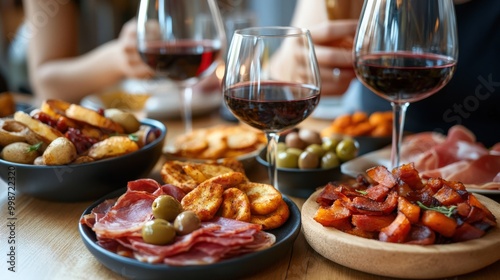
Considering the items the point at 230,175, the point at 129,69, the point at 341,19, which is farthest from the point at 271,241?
the point at 129,69

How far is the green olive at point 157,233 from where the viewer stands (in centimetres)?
79

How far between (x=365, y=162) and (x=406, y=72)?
26cm

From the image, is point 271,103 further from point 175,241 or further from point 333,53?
point 333,53

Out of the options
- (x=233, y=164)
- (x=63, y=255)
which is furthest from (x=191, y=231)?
(x=233, y=164)

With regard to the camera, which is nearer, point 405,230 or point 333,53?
point 405,230

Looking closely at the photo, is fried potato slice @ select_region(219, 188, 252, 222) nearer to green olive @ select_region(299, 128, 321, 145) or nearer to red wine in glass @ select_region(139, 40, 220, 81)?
green olive @ select_region(299, 128, 321, 145)

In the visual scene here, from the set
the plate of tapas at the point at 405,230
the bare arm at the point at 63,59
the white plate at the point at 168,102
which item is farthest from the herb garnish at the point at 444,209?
the bare arm at the point at 63,59

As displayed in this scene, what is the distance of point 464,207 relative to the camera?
2.77 ft

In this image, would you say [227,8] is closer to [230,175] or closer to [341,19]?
[341,19]

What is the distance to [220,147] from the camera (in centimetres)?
131

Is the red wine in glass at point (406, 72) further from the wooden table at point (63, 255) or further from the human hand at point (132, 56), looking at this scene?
the human hand at point (132, 56)

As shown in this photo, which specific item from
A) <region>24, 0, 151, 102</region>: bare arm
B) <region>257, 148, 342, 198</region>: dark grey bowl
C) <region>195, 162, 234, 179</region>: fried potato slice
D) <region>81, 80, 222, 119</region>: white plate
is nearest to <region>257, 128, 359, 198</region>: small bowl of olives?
<region>257, 148, 342, 198</region>: dark grey bowl

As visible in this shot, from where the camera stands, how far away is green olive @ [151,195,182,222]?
85 centimetres

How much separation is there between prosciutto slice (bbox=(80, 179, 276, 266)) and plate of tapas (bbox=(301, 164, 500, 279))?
101 millimetres
